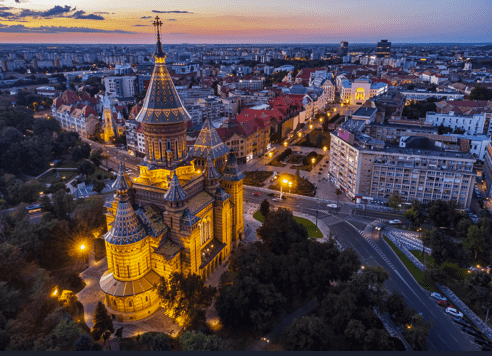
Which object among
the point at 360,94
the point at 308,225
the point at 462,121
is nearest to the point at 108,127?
the point at 308,225

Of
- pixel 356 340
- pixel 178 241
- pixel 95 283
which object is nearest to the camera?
pixel 356 340

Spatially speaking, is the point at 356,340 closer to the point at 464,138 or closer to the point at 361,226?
the point at 361,226

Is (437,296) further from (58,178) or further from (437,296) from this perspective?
(58,178)

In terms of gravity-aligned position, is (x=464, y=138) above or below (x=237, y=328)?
above

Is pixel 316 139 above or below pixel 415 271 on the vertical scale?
above

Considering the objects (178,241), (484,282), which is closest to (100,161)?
(178,241)

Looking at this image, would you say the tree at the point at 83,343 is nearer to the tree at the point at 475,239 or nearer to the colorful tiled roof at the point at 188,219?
the colorful tiled roof at the point at 188,219
